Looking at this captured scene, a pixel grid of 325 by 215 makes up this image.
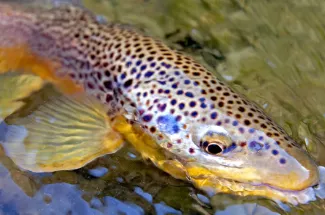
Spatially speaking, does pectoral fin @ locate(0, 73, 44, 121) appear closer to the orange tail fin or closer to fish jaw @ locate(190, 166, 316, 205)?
the orange tail fin

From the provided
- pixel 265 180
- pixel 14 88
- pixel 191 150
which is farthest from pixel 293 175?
pixel 14 88

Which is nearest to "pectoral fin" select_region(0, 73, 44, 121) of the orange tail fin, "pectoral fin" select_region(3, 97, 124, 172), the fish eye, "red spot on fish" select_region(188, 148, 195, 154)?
the orange tail fin

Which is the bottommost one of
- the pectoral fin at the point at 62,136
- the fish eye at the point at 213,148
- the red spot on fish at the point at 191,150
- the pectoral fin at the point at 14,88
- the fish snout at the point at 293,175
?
the pectoral fin at the point at 14,88

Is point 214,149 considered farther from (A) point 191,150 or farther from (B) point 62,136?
(B) point 62,136

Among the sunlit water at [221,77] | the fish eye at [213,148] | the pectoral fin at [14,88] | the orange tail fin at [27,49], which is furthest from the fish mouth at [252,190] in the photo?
the pectoral fin at [14,88]

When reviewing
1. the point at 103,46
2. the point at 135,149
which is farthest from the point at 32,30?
the point at 135,149

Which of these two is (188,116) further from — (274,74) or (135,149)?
(274,74)

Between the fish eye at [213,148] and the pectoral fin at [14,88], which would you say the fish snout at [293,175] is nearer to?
the fish eye at [213,148]
